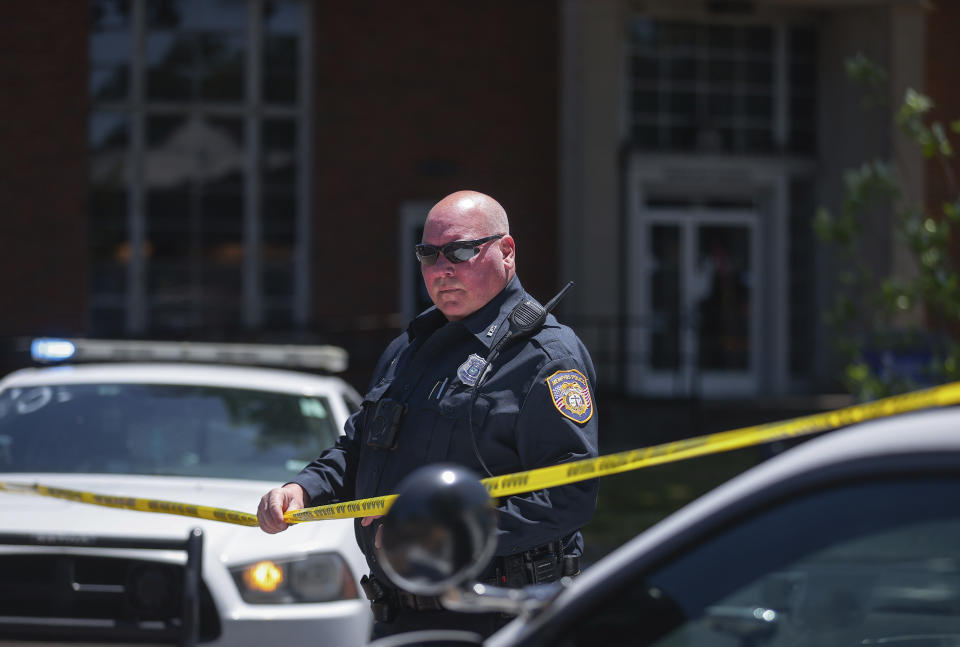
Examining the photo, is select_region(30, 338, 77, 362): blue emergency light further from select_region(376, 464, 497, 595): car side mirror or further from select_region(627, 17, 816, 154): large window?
select_region(627, 17, 816, 154): large window

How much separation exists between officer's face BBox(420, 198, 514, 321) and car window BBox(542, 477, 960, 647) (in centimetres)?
133

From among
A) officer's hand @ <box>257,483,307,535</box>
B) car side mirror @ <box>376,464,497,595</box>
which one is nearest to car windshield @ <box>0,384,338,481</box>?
officer's hand @ <box>257,483,307,535</box>

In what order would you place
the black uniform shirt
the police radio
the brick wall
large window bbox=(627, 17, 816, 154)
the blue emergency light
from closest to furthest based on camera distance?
1. the black uniform shirt
2. the police radio
3. the blue emergency light
4. the brick wall
5. large window bbox=(627, 17, 816, 154)

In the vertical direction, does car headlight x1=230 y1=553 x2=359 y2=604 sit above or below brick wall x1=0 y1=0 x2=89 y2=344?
below

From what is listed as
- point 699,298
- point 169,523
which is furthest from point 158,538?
point 699,298

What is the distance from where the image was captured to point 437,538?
1.71m

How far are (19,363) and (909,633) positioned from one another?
13.2 metres

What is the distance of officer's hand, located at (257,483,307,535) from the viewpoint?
2926 mm

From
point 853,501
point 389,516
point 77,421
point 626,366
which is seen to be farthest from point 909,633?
point 626,366

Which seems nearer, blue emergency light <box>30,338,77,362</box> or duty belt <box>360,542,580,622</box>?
duty belt <box>360,542,580,622</box>

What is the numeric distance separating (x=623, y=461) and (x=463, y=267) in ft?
2.86

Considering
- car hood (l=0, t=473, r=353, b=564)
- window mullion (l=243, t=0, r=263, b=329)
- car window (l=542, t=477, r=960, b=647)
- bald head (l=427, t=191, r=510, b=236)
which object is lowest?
car hood (l=0, t=473, r=353, b=564)

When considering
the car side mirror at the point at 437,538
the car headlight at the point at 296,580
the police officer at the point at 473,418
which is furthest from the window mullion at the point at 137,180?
the car side mirror at the point at 437,538

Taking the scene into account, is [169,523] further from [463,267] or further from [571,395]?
[571,395]
